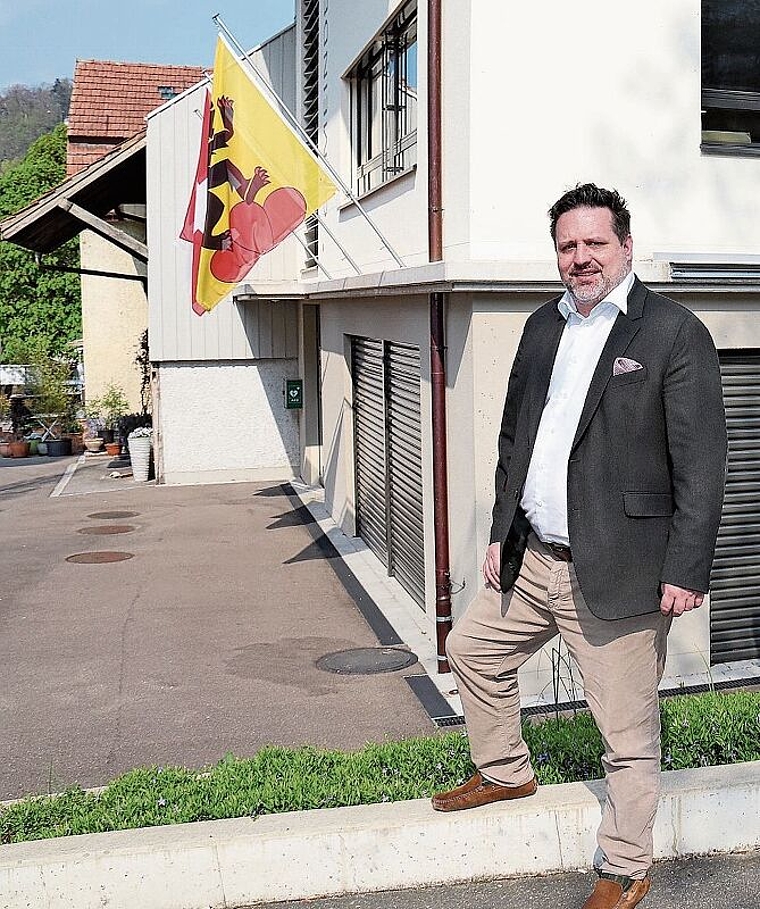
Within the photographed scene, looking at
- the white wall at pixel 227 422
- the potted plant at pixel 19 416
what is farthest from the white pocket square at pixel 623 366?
the potted plant at pixel 19 416

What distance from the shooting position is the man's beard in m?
3.77

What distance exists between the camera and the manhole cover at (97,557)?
41.3 ft

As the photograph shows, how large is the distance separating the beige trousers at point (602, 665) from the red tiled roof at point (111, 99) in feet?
76.1

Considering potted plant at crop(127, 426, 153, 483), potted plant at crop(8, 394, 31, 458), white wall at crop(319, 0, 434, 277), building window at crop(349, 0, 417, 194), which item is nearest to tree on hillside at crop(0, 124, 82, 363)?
potted plant at crop(8, 394, 31, 458)

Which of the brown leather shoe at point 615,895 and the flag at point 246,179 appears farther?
the flag at point 246,179

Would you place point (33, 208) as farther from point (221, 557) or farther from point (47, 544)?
point (221, 557)

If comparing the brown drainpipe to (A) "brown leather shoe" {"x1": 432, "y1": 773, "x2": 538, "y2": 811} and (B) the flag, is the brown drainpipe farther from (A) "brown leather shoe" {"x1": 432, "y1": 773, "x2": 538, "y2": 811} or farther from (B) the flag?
(A) "brown leather shoe" {"x1": 432, "y1": 773, "x2": 538, "y2": 811}

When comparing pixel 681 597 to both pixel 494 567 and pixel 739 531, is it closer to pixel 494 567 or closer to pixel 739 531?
pixel 494 567

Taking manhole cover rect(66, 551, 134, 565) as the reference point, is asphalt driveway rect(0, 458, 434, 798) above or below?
above

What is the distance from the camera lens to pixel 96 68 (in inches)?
1099

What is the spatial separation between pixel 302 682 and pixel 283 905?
3860mm

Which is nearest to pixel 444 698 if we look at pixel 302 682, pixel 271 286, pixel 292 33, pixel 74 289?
pixel 302 682

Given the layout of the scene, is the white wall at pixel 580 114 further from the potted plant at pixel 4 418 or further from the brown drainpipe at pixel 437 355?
the potted plant at pixel 4 418

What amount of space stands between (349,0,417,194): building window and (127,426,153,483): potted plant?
A: 788 cm
